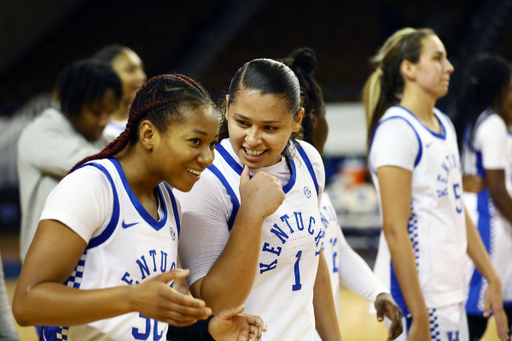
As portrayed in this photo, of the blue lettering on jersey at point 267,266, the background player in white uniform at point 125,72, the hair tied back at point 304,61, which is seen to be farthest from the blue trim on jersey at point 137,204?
the background player in white uniform at point 125,72

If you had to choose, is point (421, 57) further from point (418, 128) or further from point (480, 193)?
point (480, 193)

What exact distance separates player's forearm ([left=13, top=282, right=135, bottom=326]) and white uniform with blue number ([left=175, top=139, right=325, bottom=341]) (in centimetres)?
34

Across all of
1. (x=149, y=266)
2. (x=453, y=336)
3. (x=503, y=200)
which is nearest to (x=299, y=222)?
(x=149, y=266)

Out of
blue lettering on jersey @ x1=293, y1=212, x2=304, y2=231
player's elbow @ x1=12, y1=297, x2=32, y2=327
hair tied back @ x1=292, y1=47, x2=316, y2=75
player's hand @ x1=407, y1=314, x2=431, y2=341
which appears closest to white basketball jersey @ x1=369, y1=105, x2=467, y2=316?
player's hand @ x1=407, y1=314, x2=431, y2=341

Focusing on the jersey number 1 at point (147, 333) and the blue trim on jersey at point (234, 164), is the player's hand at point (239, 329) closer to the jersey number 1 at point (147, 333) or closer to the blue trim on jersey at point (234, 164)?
the jersey number 1 at point (147, 333)

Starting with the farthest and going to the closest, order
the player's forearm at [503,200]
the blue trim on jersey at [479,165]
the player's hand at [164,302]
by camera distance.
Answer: the blue trim on jersey at [479,165]
the player's forearm at [503,200]
the player's hand at [164,302]

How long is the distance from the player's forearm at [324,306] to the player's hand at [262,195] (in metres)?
0.50

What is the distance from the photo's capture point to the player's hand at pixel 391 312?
1.97 metres

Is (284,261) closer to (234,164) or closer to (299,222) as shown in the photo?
(299,222)

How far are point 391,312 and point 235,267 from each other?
0.84m

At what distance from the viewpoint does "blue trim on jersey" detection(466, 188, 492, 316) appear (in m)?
2.99

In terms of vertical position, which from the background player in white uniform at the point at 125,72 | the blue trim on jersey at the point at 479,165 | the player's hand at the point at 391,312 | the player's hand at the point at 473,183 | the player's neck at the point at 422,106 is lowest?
the player's hand at the point at 391,312

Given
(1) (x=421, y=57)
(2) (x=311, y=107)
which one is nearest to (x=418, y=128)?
(1) (x=421, y=57)

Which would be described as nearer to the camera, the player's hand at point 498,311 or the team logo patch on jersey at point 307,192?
the team logo patch on jersey at point 307,192
